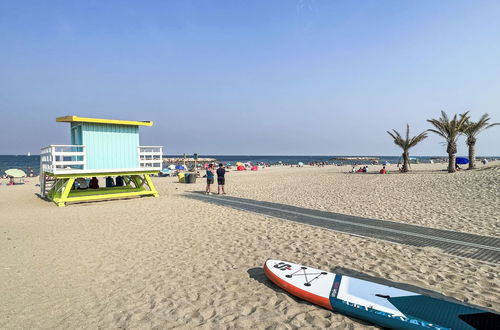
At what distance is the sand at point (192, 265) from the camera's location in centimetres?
384

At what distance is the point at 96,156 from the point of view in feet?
44.1

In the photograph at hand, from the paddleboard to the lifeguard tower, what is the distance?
38.0ft

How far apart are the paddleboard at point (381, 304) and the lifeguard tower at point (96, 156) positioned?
1157cm

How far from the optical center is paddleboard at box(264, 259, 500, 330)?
10.5 feet

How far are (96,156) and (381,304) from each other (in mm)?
13390

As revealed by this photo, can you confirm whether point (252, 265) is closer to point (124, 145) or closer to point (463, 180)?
point (124, 145)

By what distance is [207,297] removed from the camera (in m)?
4.30

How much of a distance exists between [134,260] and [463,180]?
18849mm

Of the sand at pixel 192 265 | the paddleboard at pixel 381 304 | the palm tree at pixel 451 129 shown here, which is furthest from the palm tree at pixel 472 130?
the paddleboard at pixel 381 304

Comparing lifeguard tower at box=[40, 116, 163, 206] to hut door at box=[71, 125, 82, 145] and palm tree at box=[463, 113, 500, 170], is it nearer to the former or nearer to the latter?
hut door at box=[71, 125, 82, 145]

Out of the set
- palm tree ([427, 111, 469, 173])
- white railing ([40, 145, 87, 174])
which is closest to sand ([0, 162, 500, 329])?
white railing ([40, 145, 87, 174])

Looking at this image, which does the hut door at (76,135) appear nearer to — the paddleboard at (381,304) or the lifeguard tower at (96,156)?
the lifeguard tower at (96,156)

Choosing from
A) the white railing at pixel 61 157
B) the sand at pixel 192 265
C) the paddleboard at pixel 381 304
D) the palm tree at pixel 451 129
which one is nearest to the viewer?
the paddleboard at pixel 381 304

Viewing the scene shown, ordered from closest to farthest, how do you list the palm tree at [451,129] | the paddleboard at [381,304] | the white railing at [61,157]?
the paddleboard at [381,304] < the white railing at [61,157] < the palm tree at [451,129]
